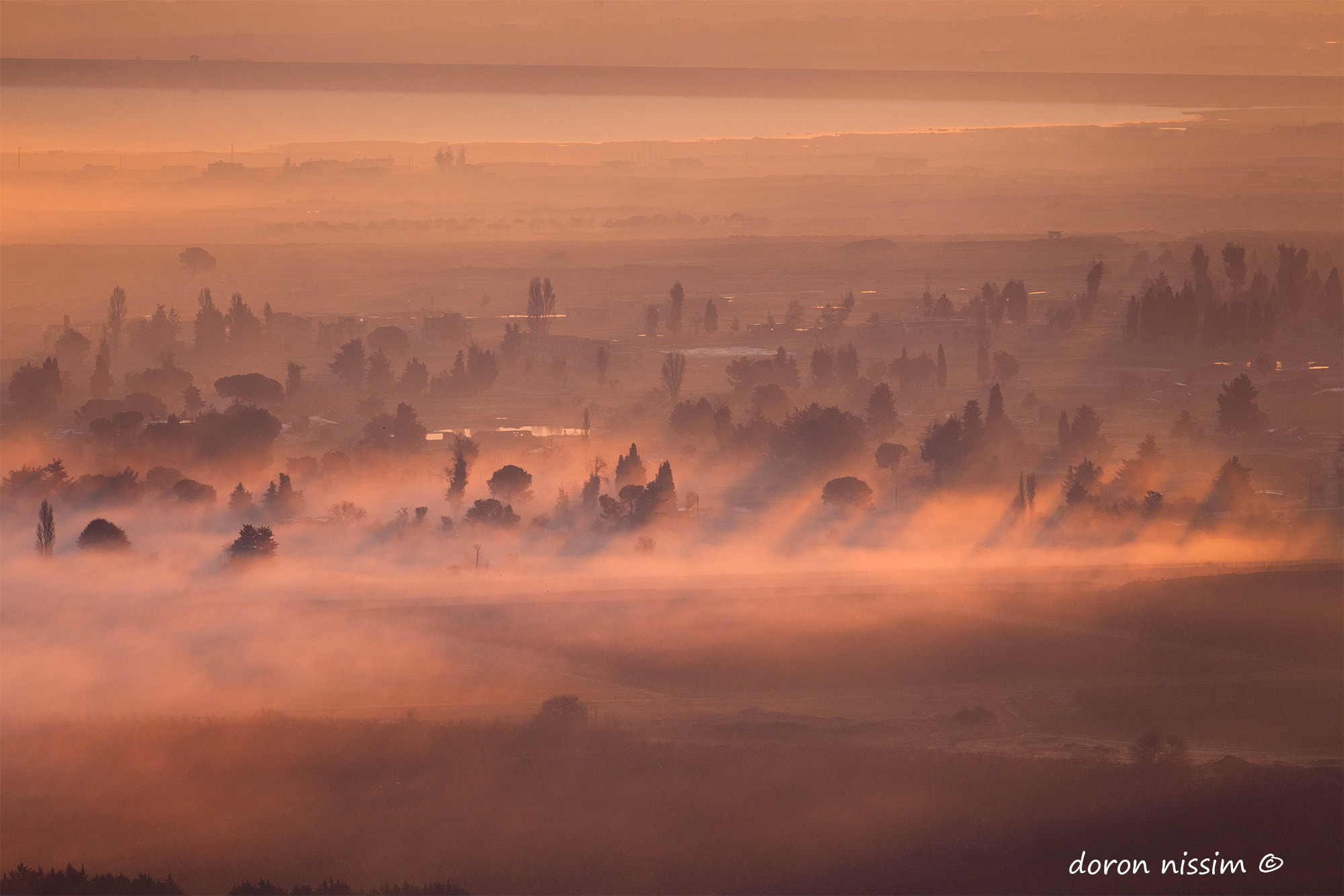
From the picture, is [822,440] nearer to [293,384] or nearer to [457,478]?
[457,478]

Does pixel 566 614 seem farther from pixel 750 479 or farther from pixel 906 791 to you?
pixel 750 479

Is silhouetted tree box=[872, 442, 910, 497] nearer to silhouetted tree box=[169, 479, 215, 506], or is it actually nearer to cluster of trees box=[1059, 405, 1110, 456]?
cluster of trees box=[1059, 405, 1110, 456]

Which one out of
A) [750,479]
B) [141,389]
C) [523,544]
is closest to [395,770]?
[523,544]

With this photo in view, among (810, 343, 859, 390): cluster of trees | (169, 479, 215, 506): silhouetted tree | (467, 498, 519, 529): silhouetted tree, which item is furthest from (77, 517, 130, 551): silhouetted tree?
(810, 343, 859, 390): cluster of trees

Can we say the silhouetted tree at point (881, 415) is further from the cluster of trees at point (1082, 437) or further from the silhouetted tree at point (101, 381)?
the silhouetted tree at point (101, 381)

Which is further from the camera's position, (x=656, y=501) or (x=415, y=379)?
(x=415, y=379)

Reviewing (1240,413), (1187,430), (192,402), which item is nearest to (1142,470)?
(1187,430)
